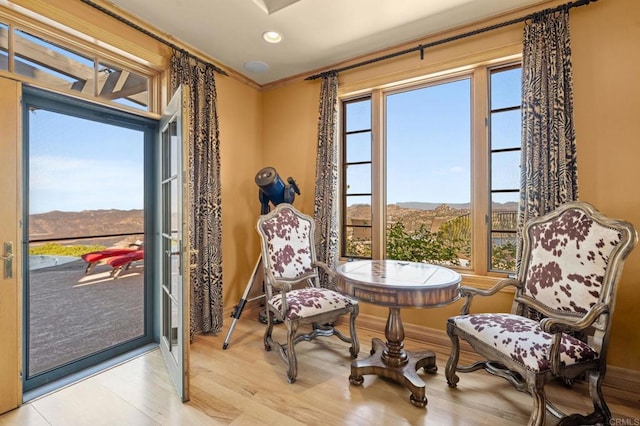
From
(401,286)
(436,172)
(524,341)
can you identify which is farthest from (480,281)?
(401,286)

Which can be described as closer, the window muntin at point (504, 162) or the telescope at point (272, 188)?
the window muntin at point (504, 162)

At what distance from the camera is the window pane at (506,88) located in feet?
8.06

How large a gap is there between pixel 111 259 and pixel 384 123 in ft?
9.23

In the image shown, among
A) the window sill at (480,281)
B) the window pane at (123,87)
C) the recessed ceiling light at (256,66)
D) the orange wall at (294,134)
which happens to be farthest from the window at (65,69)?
the window sill at (480,281)

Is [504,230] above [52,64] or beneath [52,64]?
beneath

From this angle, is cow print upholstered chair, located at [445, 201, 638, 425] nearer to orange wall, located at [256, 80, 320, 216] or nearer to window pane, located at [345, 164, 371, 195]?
window pane, located at [345, 164, 371, 195]

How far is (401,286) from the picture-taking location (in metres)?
1.73

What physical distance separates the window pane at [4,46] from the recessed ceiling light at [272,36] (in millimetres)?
1728

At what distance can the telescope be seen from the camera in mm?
2924

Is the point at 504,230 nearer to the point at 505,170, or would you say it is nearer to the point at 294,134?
the point at 505,170

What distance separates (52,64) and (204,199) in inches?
56.0

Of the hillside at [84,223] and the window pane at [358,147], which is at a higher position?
the window pane at [358,147]

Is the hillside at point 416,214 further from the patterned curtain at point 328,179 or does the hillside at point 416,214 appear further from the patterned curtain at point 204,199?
the patterned curtain at point 204,199

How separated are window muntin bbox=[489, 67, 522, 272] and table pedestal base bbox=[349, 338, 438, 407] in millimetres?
1029
